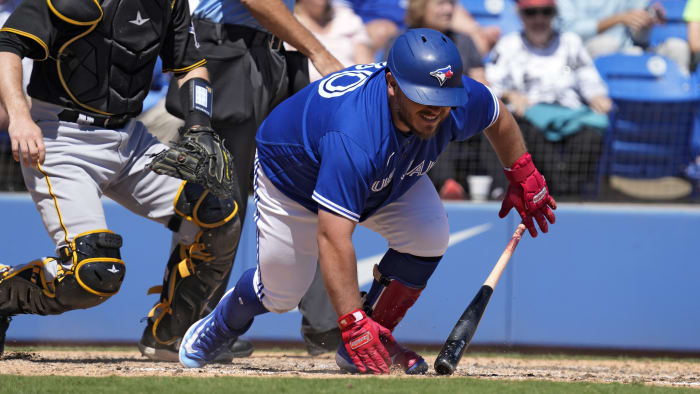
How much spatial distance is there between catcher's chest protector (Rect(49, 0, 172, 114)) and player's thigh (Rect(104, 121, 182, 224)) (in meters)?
0.18

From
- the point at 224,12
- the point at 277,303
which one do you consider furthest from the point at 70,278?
the point at 224,12

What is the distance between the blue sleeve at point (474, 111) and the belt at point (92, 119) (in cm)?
154

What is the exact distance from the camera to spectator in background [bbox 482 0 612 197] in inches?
238

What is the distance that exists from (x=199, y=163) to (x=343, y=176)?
0.95 metres

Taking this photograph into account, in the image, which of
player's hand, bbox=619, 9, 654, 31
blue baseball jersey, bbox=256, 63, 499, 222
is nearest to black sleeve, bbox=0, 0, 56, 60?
blue baseball jersey, bbox=256, 63, 499, 222

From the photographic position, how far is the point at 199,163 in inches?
158

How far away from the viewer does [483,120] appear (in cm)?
386

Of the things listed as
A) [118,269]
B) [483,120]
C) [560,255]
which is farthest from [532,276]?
[118,269]

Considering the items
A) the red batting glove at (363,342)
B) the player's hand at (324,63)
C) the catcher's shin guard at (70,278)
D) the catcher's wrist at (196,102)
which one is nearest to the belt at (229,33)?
the player's hand at (324,63)

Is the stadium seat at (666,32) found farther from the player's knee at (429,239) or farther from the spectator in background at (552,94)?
the player's knee at (429,239)

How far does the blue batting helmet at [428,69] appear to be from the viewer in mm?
3334

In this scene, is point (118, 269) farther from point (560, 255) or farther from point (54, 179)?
point (560, 255)

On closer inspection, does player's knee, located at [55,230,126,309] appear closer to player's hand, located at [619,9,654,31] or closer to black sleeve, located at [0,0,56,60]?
black sleeve, located at [0,0,56,60]

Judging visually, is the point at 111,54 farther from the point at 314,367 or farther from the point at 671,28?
the point at 671,28
